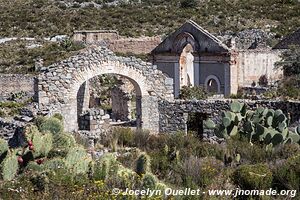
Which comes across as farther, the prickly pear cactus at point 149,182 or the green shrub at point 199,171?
the green shrub at point 199,171

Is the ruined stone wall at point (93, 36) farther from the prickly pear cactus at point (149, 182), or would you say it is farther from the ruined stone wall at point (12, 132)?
the prickly pear cactus at point (149, 182)

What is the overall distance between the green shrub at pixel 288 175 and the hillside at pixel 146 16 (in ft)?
122

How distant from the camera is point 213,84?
26.2 meters

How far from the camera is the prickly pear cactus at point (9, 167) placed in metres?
9.38

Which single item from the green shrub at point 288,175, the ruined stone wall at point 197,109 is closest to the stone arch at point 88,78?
the ruined stone wall at point 197,109

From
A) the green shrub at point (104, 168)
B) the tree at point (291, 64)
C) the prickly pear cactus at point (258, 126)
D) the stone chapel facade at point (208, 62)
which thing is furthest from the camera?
the tree at point (291, 64)

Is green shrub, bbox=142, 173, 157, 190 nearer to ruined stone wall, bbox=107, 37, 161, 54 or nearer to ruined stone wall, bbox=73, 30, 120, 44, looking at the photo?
ruined stone wall, bbox=107, 37, 161, 54

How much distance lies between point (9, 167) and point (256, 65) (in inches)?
755

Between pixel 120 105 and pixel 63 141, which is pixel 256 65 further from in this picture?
pixel 63 141

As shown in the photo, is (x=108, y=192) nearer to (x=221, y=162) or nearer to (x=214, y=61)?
(x=221, y=162)

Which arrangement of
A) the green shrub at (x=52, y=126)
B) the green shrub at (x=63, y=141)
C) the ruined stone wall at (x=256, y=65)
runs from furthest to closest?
the ruined stone wall at (x=256, y=65), the green shrub at (x=52, y=126), the green shrub at (x=63, y=141)

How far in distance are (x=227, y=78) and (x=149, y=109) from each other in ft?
30.5

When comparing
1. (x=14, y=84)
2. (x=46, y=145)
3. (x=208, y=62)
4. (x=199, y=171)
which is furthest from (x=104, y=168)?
(x=14, y=84)

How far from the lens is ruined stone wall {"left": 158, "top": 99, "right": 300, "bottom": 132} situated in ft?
51.0
